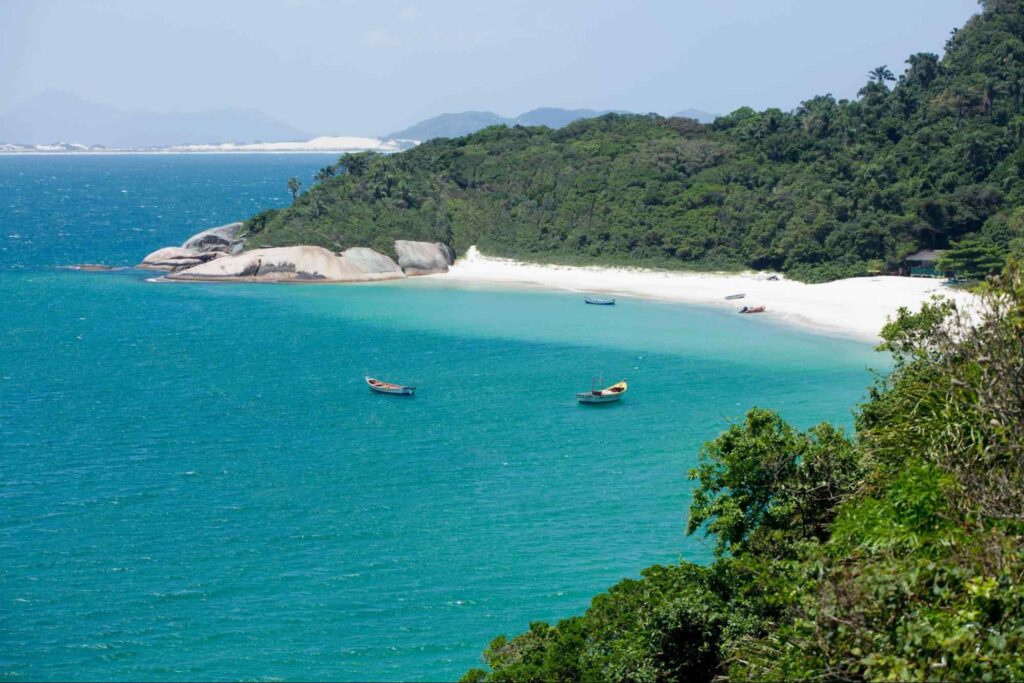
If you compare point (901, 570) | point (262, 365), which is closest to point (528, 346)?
point (262, 365)

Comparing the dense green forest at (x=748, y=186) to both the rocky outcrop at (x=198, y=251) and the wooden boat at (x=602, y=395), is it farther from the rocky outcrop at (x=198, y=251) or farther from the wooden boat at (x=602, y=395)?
the wooden boat at (x=602, y=395)

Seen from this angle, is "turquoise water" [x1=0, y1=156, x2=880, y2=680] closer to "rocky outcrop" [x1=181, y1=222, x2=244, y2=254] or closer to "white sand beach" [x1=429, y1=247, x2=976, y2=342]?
"white sand beach" [x1=429, y1=247, x2=976, y2=342]

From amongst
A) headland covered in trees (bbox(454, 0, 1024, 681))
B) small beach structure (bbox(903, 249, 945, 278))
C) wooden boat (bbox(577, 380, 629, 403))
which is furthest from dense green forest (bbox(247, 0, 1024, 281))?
headland covered in trees (bbox(454, 0, 1024, 681))

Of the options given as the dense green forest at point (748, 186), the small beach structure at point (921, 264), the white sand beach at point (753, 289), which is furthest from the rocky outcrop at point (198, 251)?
the small beach structure at point (921, 264)

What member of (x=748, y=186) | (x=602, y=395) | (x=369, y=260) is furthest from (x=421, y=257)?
(x=602, y=395)

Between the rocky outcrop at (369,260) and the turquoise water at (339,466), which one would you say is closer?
the turquoise water at (339,466)

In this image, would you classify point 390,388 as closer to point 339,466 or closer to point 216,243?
point 339,466
